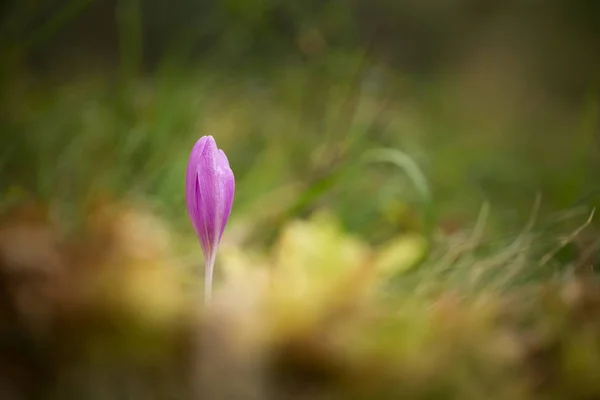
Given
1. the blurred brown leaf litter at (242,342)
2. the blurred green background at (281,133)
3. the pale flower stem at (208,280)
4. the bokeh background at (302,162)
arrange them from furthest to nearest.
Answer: the blurred green background at (281,133), the bokeh background at (302,162), the pale flower stem at (208,280), the blurred brown leaf litter at (242,342)

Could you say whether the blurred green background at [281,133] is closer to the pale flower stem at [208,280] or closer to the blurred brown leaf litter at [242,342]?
the pale flower stem at [208,280]

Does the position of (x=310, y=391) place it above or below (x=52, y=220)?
below

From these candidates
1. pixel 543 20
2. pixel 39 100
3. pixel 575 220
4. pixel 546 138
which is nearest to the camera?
pixel 575 220

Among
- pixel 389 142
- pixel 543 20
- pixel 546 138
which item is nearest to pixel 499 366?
pixel 389 142

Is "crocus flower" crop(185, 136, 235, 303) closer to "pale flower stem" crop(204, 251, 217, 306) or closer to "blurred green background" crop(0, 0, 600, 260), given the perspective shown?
"pale flower stem" crop(204, 251, 217, 306)

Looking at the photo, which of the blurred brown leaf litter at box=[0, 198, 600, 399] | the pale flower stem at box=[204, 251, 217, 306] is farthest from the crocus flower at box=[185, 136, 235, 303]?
the blurred brown leaf litter at box=[0, 198, 600, 399]

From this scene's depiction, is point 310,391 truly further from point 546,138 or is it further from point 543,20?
point 543,20

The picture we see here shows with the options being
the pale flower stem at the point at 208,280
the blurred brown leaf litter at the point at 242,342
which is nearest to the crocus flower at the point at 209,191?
the pale flower stem at the point at 208,280
